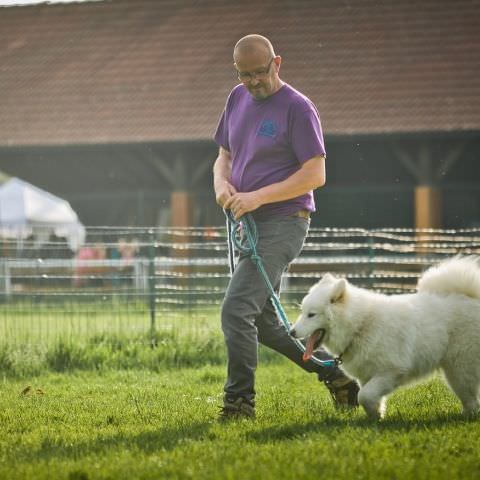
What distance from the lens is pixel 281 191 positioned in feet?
16.5

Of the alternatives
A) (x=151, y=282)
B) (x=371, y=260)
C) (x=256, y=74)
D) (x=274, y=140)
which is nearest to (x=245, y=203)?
(x=274, y=140)

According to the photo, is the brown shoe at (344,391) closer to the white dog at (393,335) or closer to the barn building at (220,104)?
the white dog at (393,335)

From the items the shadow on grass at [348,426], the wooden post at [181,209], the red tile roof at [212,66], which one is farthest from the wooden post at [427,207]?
the shadow on grass at [348,426]

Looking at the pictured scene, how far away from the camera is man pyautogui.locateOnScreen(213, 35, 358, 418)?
5.04 metres

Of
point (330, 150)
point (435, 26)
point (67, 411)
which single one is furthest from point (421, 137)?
point (67, 411)

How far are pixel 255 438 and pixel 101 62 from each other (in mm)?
17094

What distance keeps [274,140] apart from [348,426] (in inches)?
59.9

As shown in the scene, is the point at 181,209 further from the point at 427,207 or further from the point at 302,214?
the point at 302,214

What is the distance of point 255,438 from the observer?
4.64 metres

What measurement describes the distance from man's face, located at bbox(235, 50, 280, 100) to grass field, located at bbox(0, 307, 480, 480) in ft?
5.71

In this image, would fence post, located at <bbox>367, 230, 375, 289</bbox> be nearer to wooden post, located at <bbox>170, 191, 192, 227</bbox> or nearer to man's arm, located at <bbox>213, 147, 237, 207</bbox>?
man's arm, located at <bbox>213, 147, 237, 207</bbox>

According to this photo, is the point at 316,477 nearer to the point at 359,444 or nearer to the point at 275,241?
the point at 359,444

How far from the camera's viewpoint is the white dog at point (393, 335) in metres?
5.04

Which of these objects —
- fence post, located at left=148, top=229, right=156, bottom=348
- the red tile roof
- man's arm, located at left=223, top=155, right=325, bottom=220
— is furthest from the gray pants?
the red tile roof
